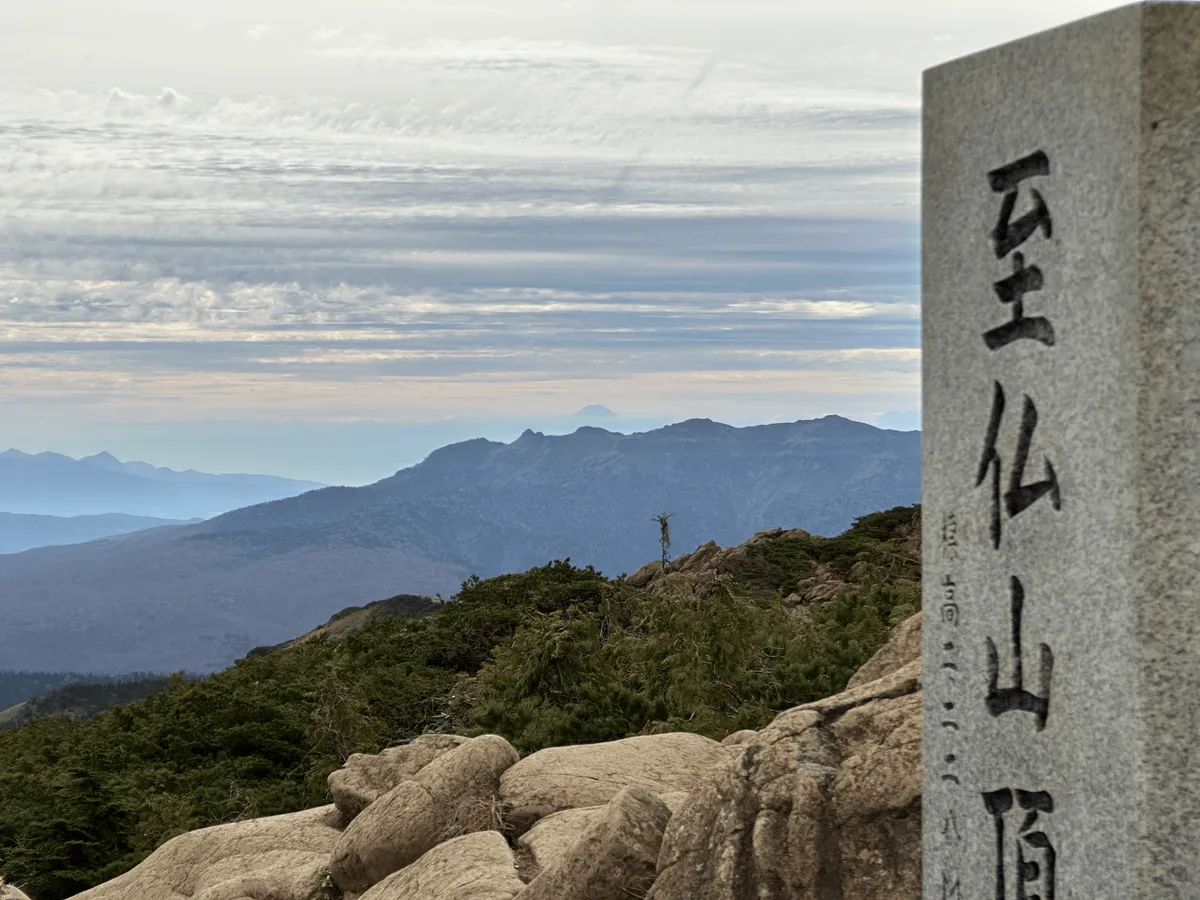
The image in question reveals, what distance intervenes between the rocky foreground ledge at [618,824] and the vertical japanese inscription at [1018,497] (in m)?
2.02

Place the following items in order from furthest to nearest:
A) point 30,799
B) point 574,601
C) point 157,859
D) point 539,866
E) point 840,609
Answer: point 574,601
point 30,799
point 840,609
point 157,859
point 539,866

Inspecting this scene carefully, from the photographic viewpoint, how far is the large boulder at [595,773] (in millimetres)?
11305

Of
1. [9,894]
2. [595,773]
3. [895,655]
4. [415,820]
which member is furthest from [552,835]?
[9,894]

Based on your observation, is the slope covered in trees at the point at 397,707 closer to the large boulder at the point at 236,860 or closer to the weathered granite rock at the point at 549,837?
the large boulder at the point at 236,860

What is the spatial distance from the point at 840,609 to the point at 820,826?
1356 cm

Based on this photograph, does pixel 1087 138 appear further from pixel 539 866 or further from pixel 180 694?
pixel 180 694

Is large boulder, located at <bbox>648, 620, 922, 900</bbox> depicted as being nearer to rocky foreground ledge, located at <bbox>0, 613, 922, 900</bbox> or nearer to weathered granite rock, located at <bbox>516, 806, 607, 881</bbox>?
rocky foreground ledge, located at <bbox>0, 613, 922, 900</bbox>

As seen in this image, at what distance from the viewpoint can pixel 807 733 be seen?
323 inches

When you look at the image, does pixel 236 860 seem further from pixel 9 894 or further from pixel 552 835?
pixel 552 835

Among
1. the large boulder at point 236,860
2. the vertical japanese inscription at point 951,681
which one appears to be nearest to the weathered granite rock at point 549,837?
the large boulder at point 236,860

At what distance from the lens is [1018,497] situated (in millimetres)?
5422

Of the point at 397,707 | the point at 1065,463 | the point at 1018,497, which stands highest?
the point at 1065,463

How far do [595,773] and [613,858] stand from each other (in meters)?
2.89

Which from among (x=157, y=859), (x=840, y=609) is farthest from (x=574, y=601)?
(x=157, y=859)
